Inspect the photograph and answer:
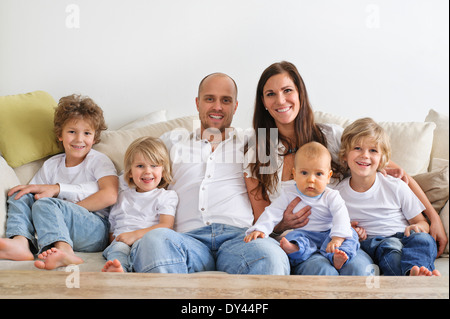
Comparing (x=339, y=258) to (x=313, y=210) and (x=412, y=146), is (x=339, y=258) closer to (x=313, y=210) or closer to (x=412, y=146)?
(x=313, y=210)

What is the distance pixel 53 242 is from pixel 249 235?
72 centimetres

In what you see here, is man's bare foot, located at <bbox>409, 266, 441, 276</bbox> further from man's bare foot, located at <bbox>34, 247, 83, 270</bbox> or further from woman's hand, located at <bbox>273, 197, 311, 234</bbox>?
man's bare foot, located at <bbox>34, 247, 83, 270</bbox>

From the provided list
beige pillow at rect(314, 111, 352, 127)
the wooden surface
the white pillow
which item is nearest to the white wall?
the white pillow

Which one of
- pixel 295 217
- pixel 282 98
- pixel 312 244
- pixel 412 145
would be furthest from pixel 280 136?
pixel 412 145

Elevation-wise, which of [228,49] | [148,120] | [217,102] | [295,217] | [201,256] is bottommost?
[201,256]

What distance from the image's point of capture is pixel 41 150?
81.2 inches

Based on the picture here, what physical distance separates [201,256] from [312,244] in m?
0.40

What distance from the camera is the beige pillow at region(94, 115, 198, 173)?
2.12m

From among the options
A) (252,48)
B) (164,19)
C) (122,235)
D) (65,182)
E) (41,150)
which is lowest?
(122,235)

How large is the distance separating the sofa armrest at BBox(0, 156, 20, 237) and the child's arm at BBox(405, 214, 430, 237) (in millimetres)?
1515

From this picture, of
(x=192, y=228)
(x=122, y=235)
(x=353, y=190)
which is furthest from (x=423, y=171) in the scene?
(x=122, y=235)

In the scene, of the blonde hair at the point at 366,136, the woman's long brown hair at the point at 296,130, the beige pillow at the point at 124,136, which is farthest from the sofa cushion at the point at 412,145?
the beige pillow at the point at 124,136

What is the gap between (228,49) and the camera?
8.03 feet
